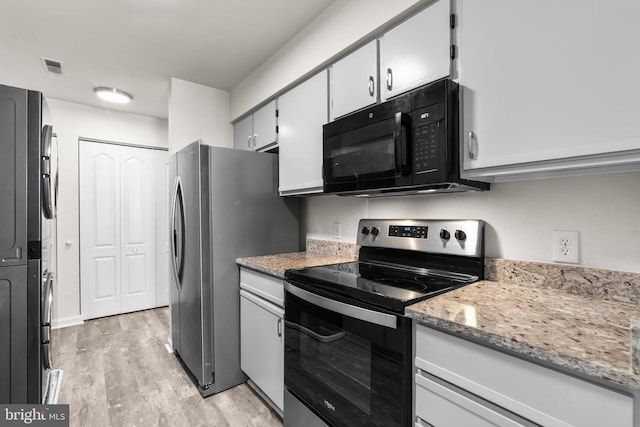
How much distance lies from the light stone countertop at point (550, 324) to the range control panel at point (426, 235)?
0.25m

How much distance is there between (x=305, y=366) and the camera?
152 cm

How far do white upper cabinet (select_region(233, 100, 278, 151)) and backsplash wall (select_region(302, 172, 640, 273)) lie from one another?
1.26 metres

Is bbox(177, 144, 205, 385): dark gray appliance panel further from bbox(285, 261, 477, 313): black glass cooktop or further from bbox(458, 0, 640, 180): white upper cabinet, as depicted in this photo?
bbox(458, 0, 640, 180): white upper cabinet

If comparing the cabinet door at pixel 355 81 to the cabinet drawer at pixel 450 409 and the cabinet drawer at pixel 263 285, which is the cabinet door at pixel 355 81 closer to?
the cabinet drawer at pixel 263 285

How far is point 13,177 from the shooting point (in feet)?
4.79

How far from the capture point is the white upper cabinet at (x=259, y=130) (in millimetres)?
2445

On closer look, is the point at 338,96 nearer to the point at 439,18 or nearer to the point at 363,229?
the point at 439,18

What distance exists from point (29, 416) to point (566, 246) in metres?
2.50

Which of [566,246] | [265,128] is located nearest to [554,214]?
[566,246]

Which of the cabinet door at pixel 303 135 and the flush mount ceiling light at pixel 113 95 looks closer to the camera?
the cabinet door at pixel 303 135

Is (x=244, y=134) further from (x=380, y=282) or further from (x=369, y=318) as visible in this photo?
(x=369, y=318)

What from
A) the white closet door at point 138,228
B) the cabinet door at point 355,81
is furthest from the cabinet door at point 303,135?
the white closet door at point 138,228

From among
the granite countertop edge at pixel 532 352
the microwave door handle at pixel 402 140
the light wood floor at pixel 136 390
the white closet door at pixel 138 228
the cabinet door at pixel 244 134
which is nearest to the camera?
the granite countertop edge at pixel 532 352

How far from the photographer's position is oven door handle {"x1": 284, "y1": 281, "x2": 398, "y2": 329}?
1088mm
